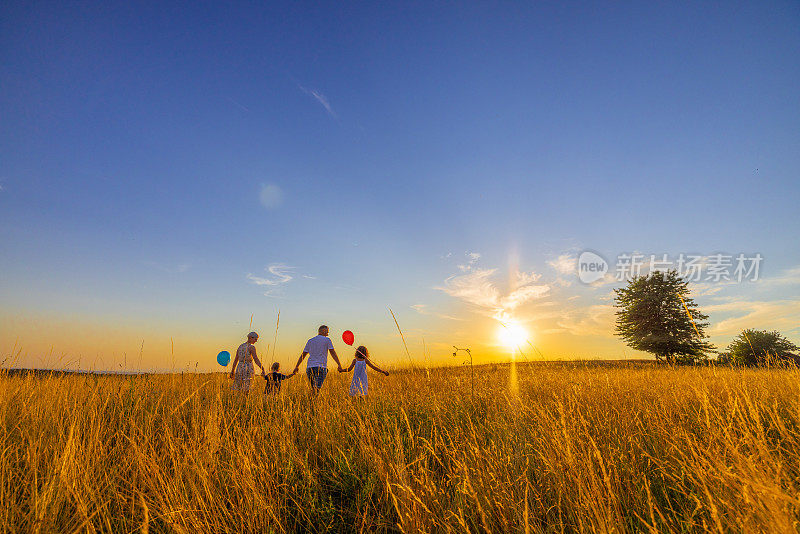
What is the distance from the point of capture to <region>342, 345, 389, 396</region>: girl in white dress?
26.4 feet

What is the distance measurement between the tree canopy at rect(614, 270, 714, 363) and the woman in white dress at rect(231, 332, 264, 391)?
99.2 feet

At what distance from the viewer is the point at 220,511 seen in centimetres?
280

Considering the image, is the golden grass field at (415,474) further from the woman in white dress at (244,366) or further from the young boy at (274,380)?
the woman in white dress at (244,366)

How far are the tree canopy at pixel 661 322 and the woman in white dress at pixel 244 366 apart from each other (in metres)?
30.2

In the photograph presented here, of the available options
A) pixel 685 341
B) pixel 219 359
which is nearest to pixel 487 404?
pixel 219 359

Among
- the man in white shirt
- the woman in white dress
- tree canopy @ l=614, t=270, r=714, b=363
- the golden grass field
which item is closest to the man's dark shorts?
the man in white shirt

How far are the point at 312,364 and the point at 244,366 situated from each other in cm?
162

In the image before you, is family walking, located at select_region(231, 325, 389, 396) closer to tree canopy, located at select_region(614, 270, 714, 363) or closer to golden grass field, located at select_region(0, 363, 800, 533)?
Answer: golden grass field, located at select_region(0, 363, 800, 533)

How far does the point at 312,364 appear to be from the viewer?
8.70m

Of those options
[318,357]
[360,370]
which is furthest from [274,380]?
[360,370]

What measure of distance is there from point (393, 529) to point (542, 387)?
17.4ft

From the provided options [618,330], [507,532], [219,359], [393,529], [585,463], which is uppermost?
[618,330]

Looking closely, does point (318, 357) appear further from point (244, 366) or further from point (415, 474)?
point (415, 474)

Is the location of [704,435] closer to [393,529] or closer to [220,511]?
[393,529]
